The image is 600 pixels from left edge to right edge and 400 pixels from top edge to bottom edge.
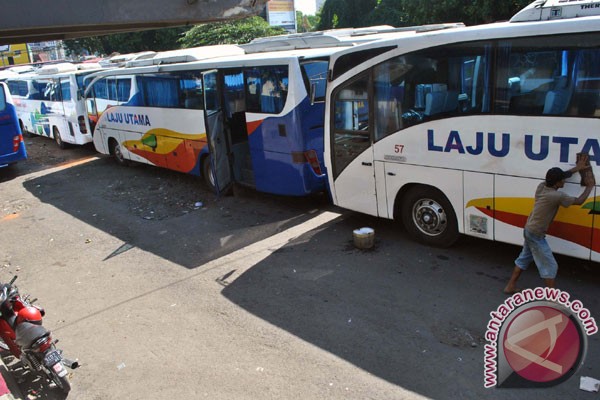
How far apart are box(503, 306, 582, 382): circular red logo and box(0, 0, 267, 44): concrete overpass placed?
455cm

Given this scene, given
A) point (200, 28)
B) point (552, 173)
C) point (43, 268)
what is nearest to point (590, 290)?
point (552, 173)

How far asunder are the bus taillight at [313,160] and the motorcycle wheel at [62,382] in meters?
5.31

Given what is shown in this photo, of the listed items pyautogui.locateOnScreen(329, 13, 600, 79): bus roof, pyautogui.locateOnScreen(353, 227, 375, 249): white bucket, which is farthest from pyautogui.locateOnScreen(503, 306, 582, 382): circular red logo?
→ pyautogui.locateOnScreen(329, 13, 600, 79): bus roof

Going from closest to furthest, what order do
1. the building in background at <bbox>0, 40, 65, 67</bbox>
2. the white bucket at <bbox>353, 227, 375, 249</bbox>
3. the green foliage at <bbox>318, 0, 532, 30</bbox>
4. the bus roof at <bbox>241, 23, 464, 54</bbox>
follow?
1. the white bucket at <bbox>353, 227, 375, 249</bbox>
2. the bus roof at <bbox>241, 23, 464, 54</bbox>
3. the green foliage at <bbox>318, 0, 532, 30</bbox>
4. the building in background at <bbox>0, 40, 65, 67</bbox>

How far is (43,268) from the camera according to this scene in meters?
7.80

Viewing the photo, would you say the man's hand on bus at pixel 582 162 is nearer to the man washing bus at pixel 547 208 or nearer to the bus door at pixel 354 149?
the man washing bus at pixel 547 208

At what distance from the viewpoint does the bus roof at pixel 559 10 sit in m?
5.43

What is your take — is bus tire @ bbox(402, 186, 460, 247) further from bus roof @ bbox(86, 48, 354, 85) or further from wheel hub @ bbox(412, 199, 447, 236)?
bus roof @ bbox(86, 48, 354, 85)

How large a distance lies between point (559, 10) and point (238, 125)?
19.6 ft

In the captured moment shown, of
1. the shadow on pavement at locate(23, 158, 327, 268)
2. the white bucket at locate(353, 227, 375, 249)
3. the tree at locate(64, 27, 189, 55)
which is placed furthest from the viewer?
the tree at locate(64, 27, 189, 55)

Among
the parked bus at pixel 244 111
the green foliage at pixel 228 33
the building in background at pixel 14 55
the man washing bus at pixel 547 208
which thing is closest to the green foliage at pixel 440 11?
the green foliage at pixel 228 33

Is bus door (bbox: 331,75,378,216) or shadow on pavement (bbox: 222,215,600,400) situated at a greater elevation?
bus door (bbox: 331,75,378,216)

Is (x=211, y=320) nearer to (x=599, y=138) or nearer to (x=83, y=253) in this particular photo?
(x=83, y=253)

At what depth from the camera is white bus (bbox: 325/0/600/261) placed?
17.5ft
